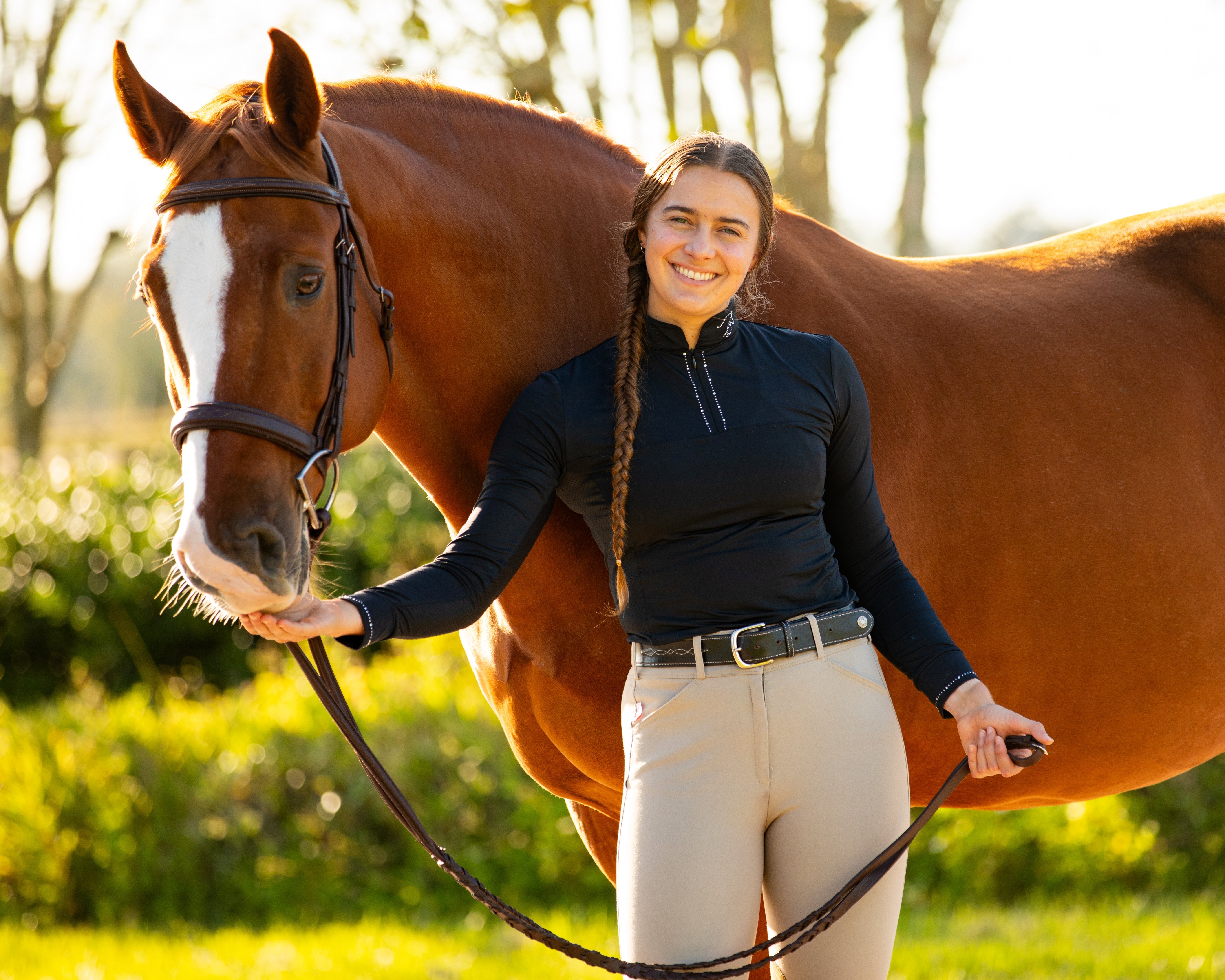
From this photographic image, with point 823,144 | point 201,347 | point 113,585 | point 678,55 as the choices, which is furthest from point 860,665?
point 113,585

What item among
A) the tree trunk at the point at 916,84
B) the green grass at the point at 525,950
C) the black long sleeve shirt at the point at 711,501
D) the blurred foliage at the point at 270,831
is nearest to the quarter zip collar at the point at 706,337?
the black long sleeve shirt at the point at 711,501

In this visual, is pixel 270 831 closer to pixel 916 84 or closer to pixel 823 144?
pixel 823 144

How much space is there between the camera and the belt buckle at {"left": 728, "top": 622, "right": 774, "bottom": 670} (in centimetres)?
181

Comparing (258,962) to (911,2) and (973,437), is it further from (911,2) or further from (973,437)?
(911,2)

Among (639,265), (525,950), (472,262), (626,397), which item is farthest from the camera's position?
(525,950)

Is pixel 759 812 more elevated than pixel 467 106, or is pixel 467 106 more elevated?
pixel 467 106

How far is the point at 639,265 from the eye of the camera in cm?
206

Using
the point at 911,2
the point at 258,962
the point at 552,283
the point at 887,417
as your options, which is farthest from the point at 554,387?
the point at 911,2

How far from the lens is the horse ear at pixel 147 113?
6.25 feet

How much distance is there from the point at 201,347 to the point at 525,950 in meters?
3.46

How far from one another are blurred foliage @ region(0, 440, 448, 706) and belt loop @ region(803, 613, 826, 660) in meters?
5.66

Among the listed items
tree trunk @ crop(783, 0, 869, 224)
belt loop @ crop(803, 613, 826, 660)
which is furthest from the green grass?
tree trunk @ crop(783, 0, 869, 224)

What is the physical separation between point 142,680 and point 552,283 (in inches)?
255

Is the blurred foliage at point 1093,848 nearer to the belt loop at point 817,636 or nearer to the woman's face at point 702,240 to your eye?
the belt loop at point 817,636
